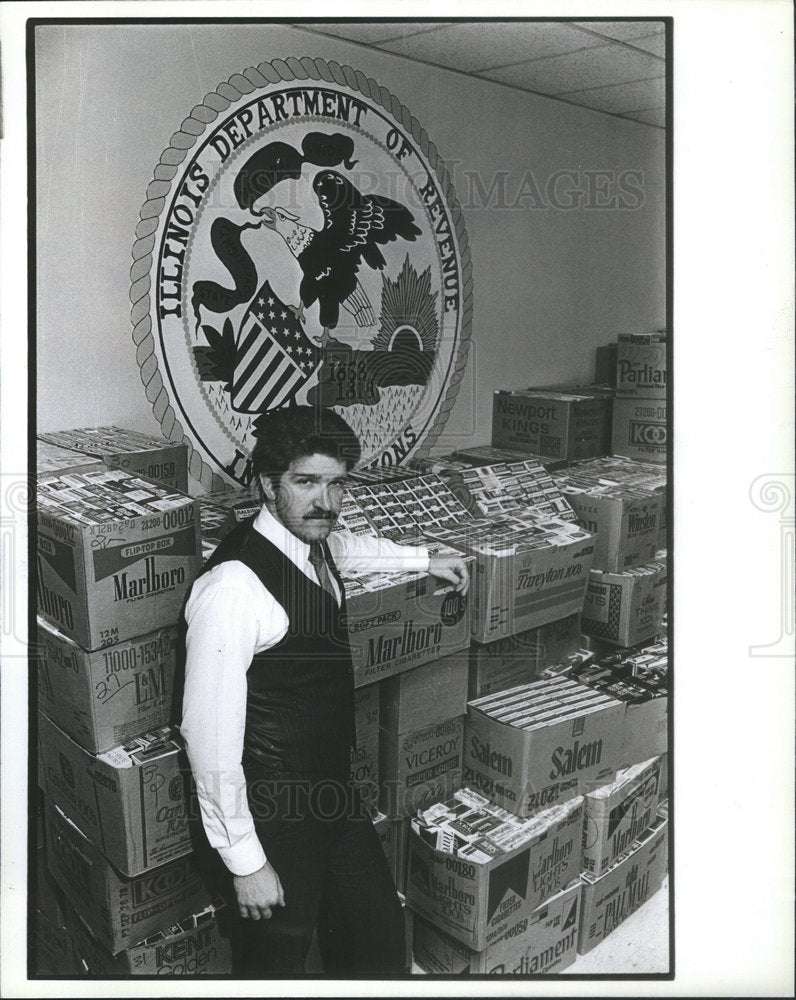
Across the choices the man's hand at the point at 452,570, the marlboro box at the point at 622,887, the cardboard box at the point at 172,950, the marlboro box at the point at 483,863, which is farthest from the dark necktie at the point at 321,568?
the marlboro box at the point at 622,887

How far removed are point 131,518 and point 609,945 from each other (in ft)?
5.41

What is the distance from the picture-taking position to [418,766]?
2.28 meters

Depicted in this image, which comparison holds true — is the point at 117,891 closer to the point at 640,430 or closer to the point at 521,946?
the point at 521,946

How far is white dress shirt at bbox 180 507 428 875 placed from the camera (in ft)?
6.19

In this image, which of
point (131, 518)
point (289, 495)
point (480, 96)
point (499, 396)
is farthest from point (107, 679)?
point (480, 96)

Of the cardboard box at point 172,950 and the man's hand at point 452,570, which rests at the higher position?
the man's hand at point 452,570

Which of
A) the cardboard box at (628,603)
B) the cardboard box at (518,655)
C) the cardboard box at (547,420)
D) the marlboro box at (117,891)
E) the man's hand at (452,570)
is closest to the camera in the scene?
the marlboro box at (117,891)

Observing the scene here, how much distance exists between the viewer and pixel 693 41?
2.21 meters

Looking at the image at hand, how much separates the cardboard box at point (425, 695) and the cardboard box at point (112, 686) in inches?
20.1

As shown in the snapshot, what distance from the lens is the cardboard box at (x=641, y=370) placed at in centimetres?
235

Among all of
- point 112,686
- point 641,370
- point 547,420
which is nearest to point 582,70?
point 641,370

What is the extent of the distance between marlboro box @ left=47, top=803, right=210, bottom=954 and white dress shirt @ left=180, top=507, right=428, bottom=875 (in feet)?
0.74

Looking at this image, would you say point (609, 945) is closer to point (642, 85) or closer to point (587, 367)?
point (587, 367)

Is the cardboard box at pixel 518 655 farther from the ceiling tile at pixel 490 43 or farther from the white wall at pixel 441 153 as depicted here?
the ceiling tile at pixel 490 43
